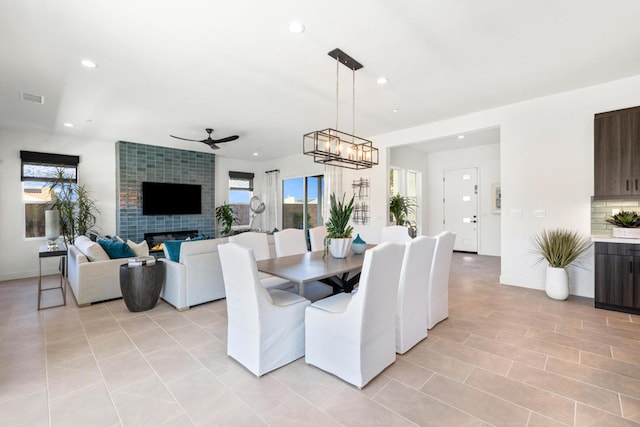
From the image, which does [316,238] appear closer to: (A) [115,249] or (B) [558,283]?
(A) [115,249]

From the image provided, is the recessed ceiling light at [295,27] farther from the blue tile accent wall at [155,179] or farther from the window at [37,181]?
the window at [37,181]

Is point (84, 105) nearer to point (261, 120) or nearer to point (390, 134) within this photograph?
point (261, 120)

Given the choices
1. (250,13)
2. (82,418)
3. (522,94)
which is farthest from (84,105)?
(522,94)

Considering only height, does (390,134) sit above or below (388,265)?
above

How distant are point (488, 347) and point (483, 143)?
5.81m

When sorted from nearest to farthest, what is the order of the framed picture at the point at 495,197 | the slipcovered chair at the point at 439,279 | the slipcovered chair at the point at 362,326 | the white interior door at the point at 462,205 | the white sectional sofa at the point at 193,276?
the slipcovered chair at the point at 362,326, the slipcovered chair at the point at 439,279, the white sectional sofa at the point at 193,276, the framed picture at the point at 495,197, the white interior door at the point at 462,205

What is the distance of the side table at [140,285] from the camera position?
3.34 m

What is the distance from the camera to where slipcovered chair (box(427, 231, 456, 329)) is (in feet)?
9.14

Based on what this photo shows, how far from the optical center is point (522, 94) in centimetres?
391

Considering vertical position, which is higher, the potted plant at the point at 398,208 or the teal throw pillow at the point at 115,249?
the potted plant at the point at 398,208

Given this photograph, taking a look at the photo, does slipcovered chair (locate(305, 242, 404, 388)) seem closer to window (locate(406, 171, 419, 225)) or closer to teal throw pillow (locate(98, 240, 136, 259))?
teal throw pillow (locate(98, 240, 136, 259))

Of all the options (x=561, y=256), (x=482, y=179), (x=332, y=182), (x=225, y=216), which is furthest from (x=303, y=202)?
(x=561, y=256)

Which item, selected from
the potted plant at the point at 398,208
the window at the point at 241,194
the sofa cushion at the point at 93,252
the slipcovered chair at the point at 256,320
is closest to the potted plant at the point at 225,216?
the window at the point at 241,194

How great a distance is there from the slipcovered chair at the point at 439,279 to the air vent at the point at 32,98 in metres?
5.21
